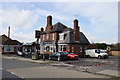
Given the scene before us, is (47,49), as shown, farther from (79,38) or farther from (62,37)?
(79,38)

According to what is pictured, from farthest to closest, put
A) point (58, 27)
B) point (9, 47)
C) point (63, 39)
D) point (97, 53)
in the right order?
point (9, 47), point (58, 27), point (63, 39), point (97, 53)

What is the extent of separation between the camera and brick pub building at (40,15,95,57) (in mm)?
36588

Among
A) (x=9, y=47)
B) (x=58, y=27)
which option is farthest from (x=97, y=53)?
(x=9, y=47)

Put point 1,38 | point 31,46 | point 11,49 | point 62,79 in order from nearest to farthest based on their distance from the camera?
point 62,79
point 31,46
point 11,49
point 1,38

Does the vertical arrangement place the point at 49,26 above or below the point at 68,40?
above

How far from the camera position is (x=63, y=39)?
37.9 metres

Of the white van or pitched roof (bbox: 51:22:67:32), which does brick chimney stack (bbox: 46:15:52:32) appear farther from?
the white van

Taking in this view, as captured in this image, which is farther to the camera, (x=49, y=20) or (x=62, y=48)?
(x=49, y=20)

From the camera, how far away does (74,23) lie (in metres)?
37.1

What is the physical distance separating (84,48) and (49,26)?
10.7 m

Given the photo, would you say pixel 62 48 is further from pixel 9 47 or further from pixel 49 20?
pixel 9 47

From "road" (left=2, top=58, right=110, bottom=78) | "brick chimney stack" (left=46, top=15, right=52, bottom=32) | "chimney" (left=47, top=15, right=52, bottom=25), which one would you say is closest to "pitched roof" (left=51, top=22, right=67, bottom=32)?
"brick chimney stack" (left=46, top=15, right=52, bottom=32)

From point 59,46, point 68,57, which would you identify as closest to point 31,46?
point 59,46

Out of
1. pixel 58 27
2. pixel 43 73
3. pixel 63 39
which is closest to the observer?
pixel 43 73
